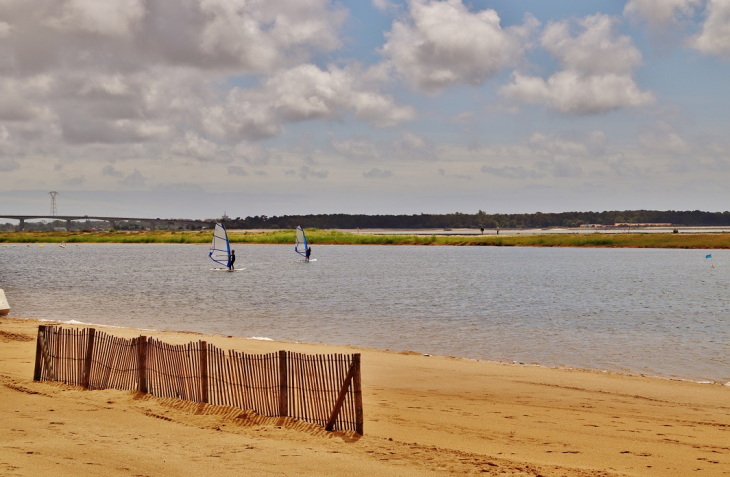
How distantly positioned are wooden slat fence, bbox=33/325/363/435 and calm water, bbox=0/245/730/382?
39.0 ft

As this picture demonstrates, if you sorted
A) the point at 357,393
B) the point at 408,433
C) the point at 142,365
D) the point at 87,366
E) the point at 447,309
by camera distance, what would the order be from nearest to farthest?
the point at 357,393
the point at 408,433
the point at 142,365
the point at 87,366
the point at 447,309

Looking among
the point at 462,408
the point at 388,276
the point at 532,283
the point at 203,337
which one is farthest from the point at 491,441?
the point at 388,276

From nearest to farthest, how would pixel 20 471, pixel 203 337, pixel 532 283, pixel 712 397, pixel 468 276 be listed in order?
1. pixel 20 471
2. pixel 712 397
3. pixel 203 337
4. pixel 532 283
5. pixel 468 276

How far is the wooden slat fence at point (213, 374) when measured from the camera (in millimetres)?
13227

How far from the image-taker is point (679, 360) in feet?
76.8

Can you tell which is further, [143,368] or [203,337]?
[203,337]

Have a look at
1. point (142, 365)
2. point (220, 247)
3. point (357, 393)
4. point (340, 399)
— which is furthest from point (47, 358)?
point (220, 247)

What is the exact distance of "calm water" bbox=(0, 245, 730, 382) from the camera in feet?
85.1

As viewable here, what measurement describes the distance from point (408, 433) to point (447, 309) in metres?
26.2

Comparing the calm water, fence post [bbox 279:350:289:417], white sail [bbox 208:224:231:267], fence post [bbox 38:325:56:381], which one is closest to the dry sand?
fence post [bbox 279:350:289:417]

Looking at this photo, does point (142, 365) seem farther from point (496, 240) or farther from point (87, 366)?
point (496, 240)

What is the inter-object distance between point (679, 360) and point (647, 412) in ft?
29.9

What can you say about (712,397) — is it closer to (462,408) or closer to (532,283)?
(462,408)

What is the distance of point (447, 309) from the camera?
39.5 metres
